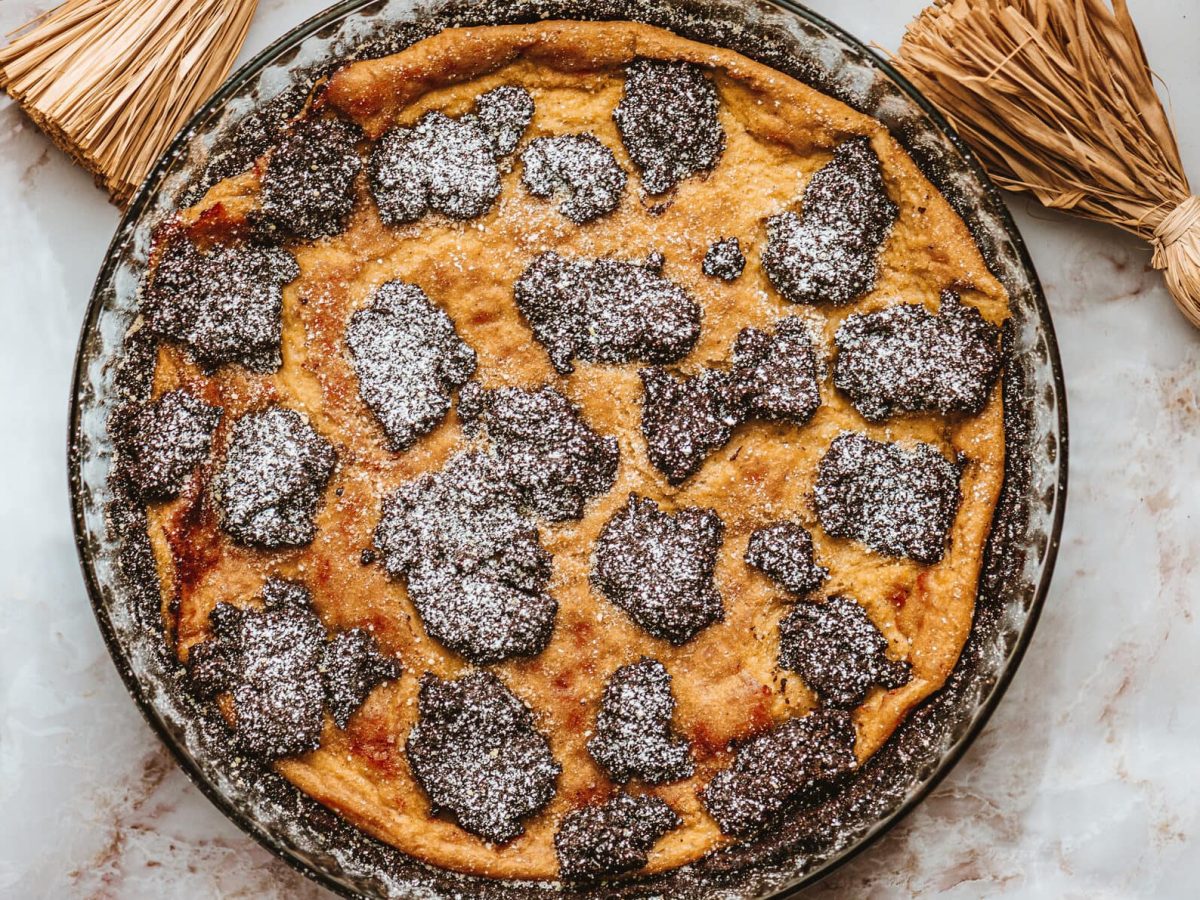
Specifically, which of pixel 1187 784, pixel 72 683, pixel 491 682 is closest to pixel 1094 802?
pixel 1187 784

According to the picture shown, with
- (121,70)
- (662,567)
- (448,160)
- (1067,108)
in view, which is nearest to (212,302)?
(448,160)

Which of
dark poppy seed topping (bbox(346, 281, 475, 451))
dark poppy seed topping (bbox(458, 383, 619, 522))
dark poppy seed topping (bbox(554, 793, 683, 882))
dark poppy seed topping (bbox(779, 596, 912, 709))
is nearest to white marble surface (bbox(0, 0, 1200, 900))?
dark poppy seed topping (bbox(779, 596, 912, 709))

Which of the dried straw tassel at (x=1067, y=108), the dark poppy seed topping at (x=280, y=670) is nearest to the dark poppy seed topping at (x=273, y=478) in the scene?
the dark poppy seed topping at (x=280, y=670)

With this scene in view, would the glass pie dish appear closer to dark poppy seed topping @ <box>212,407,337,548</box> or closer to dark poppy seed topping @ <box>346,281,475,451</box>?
dark poppy seed topping @ <box>212,407,337,548</box>

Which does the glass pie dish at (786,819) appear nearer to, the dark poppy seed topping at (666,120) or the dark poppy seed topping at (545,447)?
the dark poppy seed topping at (666,120)

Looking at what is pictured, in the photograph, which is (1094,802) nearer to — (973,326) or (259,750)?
(973,326)

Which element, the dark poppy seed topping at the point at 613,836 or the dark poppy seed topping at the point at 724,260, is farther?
the dark poppy seed topping at the point at 724,260

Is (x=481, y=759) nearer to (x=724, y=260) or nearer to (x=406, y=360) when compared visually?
(x=406, y=360)
